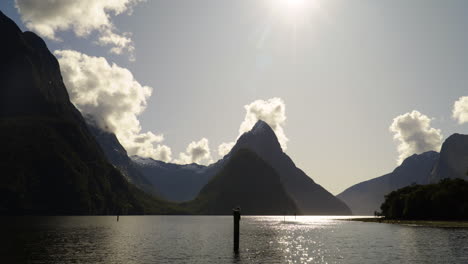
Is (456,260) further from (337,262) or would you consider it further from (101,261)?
(101,261)

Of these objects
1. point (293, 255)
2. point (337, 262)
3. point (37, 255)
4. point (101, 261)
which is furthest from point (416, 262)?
point (37, 255)

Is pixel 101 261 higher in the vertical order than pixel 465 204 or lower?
lower

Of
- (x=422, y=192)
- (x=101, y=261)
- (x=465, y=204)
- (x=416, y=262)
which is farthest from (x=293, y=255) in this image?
(x=422, y=192)

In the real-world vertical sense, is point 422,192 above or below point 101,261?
above

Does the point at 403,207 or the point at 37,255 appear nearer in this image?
the point at 37,255

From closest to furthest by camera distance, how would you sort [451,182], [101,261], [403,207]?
[101,261], [451,182], [403,207]

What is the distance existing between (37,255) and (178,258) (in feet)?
68.3

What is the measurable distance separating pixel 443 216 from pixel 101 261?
149 m

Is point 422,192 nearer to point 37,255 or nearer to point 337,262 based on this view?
point 337,262

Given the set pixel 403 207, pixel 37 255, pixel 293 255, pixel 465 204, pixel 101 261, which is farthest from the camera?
pixel 403 207

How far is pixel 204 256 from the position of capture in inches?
2542

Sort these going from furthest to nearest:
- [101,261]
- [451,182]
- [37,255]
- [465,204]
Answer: [451,182] → [465,204] → [37,255] → [101,261]

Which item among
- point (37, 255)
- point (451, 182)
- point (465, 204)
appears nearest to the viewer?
point (37, 255)

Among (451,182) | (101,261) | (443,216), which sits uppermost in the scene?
(451,182)
